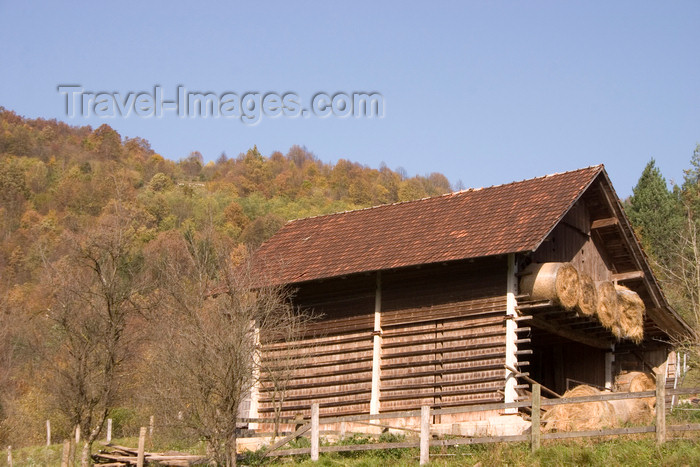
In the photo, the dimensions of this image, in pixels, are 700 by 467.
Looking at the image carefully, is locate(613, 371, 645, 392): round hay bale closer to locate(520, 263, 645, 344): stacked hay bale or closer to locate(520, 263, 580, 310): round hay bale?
locate(520, 263, 645, 344): stacked hay bale

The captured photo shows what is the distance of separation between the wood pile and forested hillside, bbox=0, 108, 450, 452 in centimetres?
106

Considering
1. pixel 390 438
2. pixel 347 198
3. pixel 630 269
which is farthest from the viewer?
pixel 347 198

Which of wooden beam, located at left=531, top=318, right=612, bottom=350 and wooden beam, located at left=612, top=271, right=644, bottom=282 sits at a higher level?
wooden beam, located at left=612, top=271, right=644, bottom=282

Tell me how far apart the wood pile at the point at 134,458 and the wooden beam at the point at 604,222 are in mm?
13220

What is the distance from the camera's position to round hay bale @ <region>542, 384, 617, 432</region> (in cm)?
2239

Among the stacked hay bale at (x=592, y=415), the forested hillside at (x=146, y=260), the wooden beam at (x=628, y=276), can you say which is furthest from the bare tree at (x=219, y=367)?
the wooden beam at (x=628, y=276)

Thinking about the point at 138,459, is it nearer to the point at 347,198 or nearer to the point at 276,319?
the point at 276,319

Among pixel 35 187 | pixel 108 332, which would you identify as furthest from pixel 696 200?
pixel 35 187

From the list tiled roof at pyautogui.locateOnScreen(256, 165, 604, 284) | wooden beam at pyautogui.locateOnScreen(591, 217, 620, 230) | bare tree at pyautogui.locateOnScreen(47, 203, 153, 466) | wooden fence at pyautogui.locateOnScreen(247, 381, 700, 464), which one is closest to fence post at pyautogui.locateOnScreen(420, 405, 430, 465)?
wooden fence at pyautogui.locateOnScreen(247, 381, 700, 464)

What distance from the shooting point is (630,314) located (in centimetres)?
2762

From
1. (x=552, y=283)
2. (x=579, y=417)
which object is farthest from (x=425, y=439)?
(x=552, y=283)

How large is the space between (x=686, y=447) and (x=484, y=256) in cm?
800

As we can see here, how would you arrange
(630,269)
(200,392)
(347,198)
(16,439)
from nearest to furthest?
(200,392) → (630,269) → (16,439) → (347,198)

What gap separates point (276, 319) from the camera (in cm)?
2742
